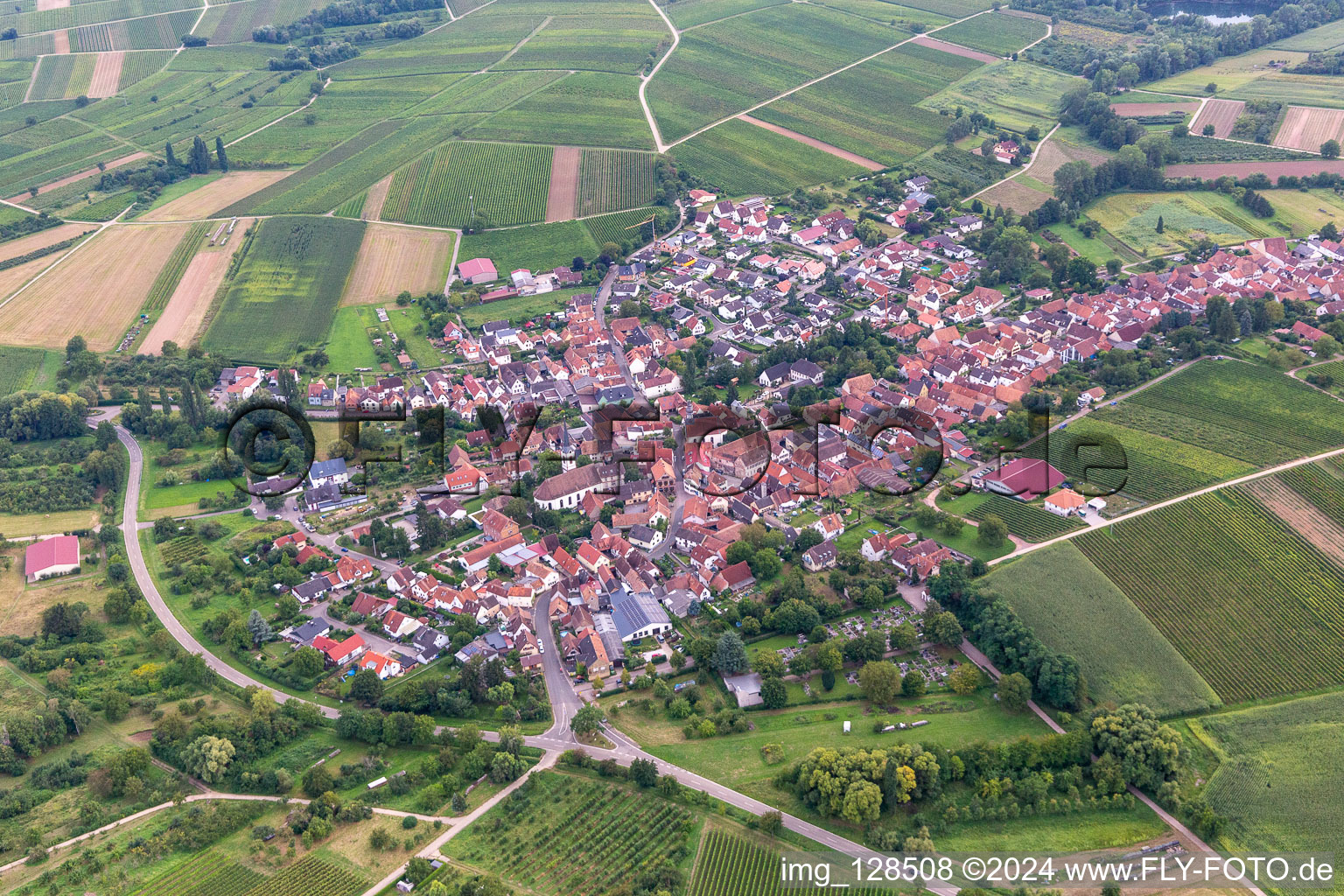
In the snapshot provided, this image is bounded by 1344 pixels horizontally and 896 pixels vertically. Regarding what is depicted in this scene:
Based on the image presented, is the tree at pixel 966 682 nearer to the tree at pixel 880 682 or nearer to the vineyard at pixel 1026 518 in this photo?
the tree at pixel 880 682

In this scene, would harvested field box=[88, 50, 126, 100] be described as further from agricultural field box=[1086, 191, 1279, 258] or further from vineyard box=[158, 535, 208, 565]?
agricultural field box=[1086, 191, 1279, 258]

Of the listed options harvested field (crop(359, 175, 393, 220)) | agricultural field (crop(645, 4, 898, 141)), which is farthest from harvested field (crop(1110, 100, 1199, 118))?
harvested field (crop(359, 175, 393, 220))

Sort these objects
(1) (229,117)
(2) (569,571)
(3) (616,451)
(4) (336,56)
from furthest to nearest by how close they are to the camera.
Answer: (4) (336,56)
(1) (229,117)
(3) (616,451)
(2) (569,571)

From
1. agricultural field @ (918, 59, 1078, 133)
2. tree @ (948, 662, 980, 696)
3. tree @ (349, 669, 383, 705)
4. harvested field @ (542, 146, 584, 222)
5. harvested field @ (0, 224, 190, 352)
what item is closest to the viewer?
tree @ (948, 662, 980, 696)

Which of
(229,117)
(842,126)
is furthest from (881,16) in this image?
(229,117)

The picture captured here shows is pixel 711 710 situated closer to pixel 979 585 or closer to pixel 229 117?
pixel 979 585

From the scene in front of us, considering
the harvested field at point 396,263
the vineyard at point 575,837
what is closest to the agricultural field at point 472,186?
the harvested field at point 396,263
